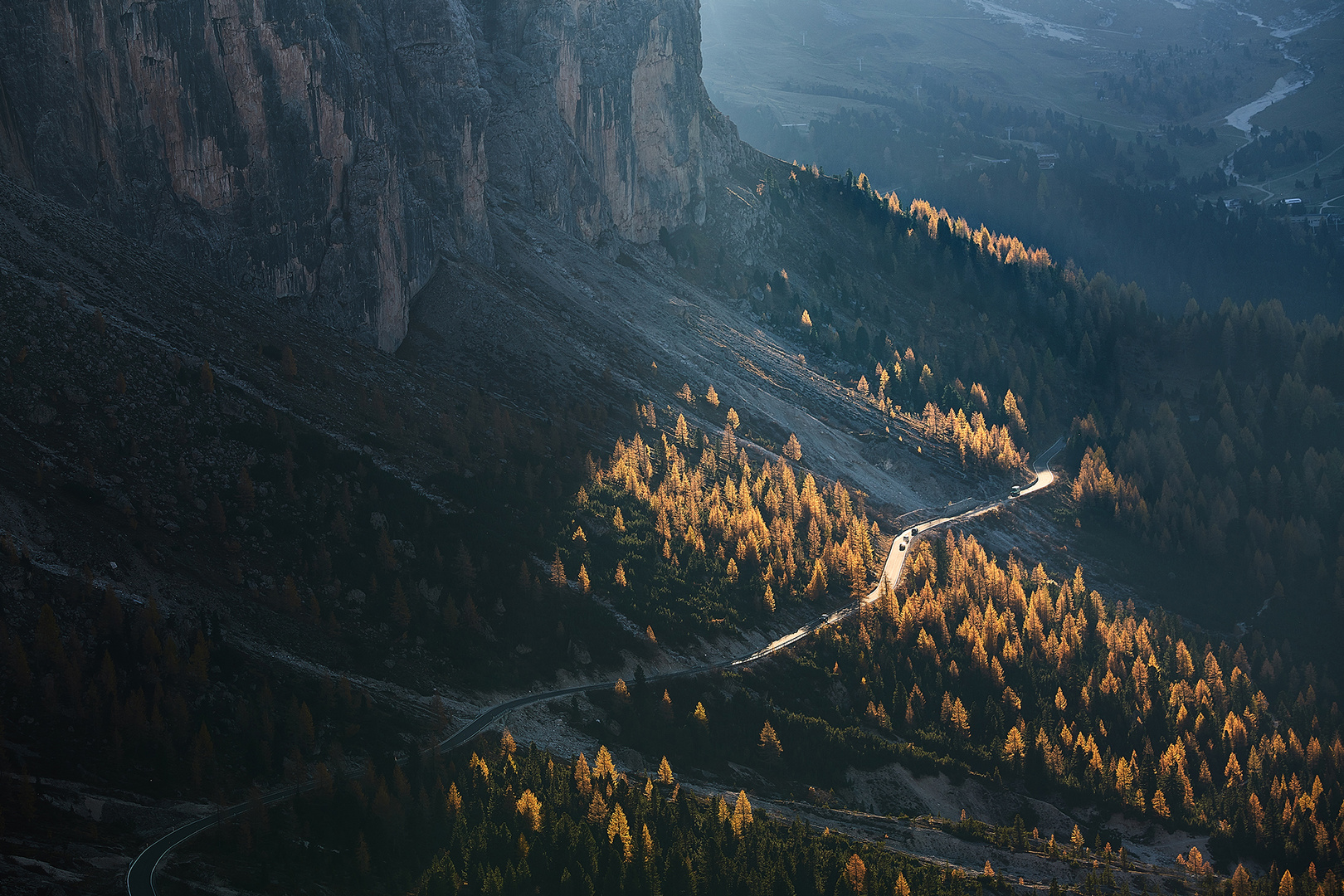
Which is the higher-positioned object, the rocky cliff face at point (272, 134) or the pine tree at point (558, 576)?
the rocky cliff face at point (272, 134)

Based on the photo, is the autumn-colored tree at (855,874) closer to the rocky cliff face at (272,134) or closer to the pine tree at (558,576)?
the pine tree at (558,576)

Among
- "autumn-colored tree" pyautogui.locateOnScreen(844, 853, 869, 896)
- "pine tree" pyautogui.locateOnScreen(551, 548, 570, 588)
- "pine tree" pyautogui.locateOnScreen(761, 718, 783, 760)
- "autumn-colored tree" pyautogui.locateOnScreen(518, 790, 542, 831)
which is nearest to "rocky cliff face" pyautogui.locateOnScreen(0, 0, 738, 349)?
"pine tree" pyautogui.locateOnScreen(551, 548, 570, 588)

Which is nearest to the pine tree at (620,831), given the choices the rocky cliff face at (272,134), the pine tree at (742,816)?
the pine tree at (742,816)

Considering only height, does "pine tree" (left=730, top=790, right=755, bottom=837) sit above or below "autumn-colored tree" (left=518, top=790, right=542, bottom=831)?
below

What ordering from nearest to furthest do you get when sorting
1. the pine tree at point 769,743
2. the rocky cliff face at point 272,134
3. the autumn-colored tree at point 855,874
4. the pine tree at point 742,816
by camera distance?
the autumn-colored tree at point 855,874 → the pine tree at point 742,816 → the pine tree at point 769,743 → the rocky cliff face at point 272,134

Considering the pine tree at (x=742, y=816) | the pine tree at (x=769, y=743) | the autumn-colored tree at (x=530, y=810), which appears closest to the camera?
the autumn-colored tree at (x=530, y=810)

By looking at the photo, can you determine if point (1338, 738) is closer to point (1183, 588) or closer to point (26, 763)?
point (1183, 588)

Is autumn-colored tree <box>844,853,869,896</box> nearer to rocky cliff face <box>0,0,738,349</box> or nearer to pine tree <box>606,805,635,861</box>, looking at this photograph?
pine tree <box>606,805,635,861</box>

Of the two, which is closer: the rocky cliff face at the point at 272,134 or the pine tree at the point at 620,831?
the pine tree at the point at 620,831
